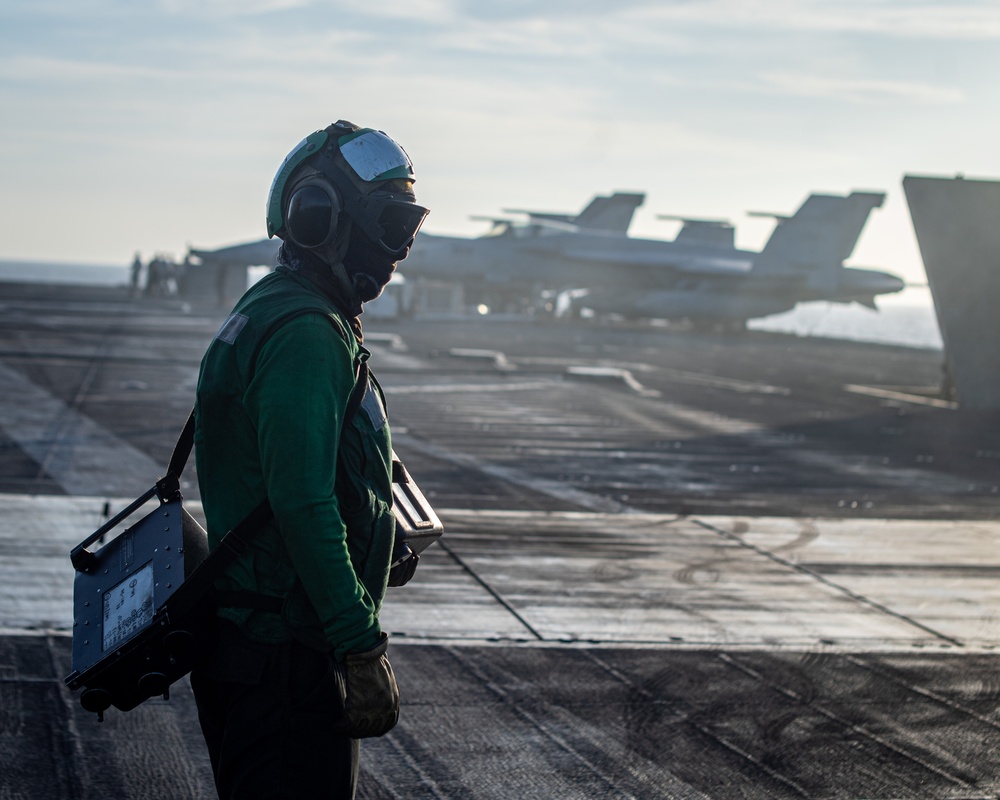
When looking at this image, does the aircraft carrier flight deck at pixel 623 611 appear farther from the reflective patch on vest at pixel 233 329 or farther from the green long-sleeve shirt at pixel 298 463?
the reflective patch on vest at pixel 233 329

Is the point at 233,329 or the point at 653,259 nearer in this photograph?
the point at 233,329

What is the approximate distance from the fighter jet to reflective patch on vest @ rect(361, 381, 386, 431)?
5240 centimetres

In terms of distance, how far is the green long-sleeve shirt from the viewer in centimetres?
290

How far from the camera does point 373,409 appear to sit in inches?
126

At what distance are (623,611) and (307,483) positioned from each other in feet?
18.1

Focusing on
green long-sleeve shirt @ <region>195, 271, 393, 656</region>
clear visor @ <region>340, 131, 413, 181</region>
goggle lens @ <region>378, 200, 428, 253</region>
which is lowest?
green long-sleeve shirt @ <region>195, 271, 393, 656</region>

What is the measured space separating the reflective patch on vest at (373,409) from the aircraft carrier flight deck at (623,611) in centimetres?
239

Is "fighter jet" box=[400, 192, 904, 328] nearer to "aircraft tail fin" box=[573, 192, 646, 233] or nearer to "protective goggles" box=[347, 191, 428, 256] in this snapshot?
"aircraft tail fin" box=[573, 192, 646, 233]

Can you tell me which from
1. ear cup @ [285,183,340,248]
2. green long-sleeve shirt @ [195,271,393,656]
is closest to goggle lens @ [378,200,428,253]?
ear cup @ [285,183,340,248]

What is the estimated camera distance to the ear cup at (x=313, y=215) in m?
3.22

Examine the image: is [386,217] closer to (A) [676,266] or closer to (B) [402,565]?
(B) [402,565]

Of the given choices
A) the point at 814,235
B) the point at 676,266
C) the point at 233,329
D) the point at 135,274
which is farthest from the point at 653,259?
the point at 233,329

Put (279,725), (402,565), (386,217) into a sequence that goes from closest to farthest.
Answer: (279,725) < (386,217) < (402,565)

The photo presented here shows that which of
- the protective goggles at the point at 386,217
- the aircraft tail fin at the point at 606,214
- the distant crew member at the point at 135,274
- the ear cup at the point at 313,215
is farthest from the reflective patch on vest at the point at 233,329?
the distant crew member at the point at 135,274
